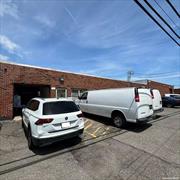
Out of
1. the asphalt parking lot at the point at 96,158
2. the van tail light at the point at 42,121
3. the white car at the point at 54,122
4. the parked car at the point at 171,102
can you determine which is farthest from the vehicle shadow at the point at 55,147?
the parked car at the point at 171,102

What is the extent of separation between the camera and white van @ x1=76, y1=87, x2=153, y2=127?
7855 millimetres

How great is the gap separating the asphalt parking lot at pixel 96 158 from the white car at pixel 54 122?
52 centimetres

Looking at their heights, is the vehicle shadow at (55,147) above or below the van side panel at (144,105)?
below

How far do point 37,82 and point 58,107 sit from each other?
669 centimetres

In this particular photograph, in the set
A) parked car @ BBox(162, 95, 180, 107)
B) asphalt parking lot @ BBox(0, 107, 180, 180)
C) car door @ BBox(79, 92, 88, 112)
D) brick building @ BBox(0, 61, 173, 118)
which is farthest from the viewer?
parked car @ BBox(162, 95, 180, 107)

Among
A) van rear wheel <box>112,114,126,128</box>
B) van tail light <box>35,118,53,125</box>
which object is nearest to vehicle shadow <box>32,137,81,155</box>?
van tail light <box>35,118,53,125</box>

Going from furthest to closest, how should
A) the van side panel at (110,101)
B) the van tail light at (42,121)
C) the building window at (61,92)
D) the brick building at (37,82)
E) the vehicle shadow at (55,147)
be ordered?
the building window at (61,92) < the brick building at (37,82) < the van side panel at (110,101) < the vehicle shadow at (55,147) < the van tail light at (42,121)

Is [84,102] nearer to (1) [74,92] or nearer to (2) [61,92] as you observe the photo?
(2) [61,92]

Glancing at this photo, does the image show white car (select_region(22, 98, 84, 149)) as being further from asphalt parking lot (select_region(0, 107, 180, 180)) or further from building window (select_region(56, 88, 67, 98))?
building window (select_region(56, 88, 67, 98))

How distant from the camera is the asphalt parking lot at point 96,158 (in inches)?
154

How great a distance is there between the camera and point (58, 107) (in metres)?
5.63

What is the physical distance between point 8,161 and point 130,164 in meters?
3.61

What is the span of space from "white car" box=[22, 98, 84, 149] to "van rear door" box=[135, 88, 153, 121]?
3.31m

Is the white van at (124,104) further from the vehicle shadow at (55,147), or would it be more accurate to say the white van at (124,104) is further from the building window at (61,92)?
→ the building window at (61,92)
